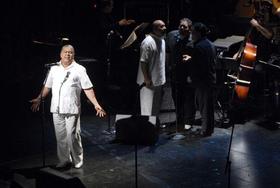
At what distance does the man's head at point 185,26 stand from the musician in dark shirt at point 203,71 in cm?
29

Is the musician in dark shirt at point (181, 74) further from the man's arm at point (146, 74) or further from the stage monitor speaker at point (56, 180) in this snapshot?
the stage monitor speaker at point (56, 180)

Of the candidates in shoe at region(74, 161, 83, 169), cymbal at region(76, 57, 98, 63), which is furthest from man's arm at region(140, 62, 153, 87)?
cymbal at region(76, 57, 98, 63)

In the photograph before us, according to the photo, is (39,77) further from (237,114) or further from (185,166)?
(185,166)

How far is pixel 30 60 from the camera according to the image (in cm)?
1371

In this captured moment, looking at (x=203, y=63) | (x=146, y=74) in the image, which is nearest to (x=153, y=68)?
(x=146, y=74)

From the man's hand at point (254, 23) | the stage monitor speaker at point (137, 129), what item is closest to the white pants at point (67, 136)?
the stage monitor speaker at point (137, 129)

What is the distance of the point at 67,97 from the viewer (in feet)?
26.7

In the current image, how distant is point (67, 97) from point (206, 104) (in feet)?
10.0

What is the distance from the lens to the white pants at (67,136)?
27.1 ft

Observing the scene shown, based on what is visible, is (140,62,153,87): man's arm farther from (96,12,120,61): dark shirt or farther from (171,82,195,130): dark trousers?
(96,12,120,61): dark shirt

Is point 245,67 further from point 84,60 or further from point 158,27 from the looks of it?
point 84,60

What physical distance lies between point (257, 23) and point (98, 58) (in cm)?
429

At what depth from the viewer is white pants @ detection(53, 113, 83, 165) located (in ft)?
27.1

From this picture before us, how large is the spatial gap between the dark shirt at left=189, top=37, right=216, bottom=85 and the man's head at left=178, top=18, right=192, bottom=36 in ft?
1.34
